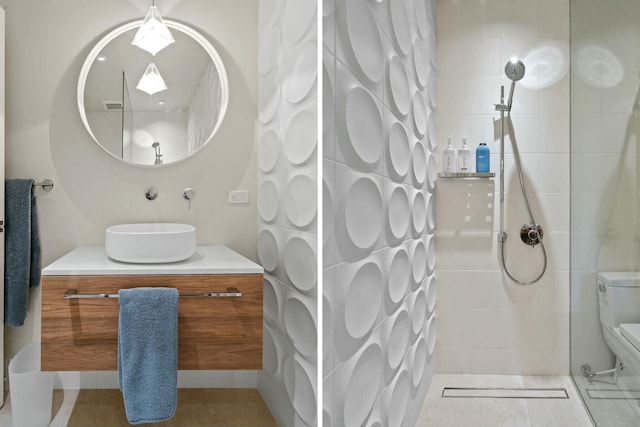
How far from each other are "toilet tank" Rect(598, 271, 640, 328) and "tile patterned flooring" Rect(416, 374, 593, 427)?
318 millimetres

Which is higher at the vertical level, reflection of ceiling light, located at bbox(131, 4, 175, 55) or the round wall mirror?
reflection of ceiling light, located at bbox(131, 4, 175, 55)

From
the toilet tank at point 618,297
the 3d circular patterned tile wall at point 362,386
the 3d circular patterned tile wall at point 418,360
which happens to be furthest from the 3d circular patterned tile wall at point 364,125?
the toilet tank at point 618,297

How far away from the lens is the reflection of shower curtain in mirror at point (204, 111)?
100 cm

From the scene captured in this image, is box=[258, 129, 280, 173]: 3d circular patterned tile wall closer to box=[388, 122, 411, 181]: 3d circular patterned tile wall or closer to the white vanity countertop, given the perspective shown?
the white vanity countertop

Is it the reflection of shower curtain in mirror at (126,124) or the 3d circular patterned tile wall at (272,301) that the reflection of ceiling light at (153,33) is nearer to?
the reflection of shower curtain in mirror at (126,124)

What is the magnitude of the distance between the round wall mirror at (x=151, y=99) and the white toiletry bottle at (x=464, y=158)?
955 millimetres

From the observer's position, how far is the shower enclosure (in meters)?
1.43

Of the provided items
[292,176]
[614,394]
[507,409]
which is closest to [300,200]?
[292,176]

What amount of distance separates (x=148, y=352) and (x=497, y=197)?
49.8 inches

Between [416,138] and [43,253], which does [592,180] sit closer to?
[416,138]

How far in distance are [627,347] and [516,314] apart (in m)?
0.35

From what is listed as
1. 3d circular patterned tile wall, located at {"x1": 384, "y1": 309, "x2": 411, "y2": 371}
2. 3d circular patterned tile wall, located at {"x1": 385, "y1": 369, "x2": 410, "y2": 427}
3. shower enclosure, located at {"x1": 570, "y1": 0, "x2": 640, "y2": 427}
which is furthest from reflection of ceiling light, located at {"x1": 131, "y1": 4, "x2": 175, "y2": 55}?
shower enclosure, located at {"x1": 570, "y1": 0, "x2": 640, "y2": 427}

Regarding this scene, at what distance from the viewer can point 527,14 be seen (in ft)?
5.00

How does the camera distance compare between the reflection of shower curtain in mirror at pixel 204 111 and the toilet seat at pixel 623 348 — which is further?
the toilet seat at pixel 623 348
